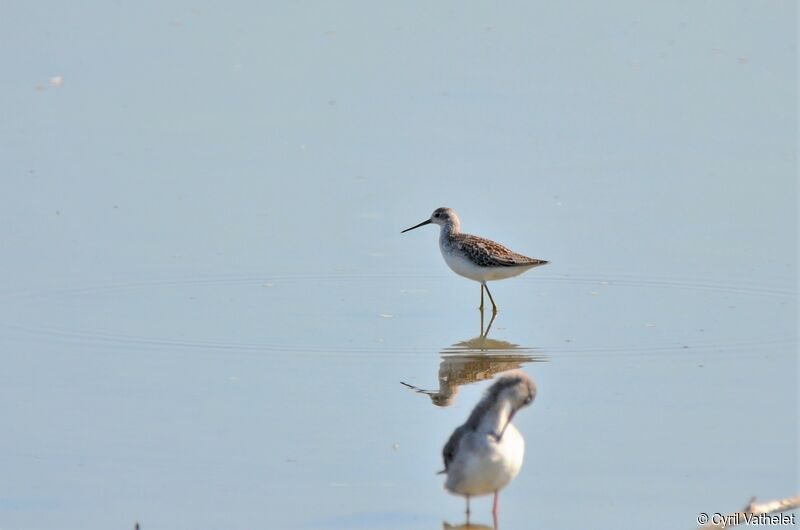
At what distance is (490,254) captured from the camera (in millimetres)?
10727

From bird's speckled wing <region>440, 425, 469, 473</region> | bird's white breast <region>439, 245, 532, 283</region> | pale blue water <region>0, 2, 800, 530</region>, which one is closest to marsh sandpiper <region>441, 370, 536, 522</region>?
bird's speckled wing <region>440, 425, 469, 473</region>

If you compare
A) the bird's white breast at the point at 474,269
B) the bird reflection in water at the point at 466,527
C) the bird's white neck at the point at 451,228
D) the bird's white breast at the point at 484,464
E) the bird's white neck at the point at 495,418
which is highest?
the bird's white neck at the point at 451,228

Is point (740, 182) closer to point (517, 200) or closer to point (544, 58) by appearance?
point (517, 200)

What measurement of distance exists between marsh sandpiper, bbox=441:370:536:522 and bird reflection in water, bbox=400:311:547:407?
192 centimetres

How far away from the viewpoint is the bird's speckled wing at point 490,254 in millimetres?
10633

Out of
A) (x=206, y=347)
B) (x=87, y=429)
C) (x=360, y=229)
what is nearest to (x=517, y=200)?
(x=360, y=229)

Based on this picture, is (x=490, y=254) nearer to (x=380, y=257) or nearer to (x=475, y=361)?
(x=380, y=257)

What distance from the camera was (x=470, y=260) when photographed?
1070 cm

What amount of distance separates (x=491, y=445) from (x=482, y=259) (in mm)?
4412

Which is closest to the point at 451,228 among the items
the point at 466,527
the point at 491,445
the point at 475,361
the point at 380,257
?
the point at 380,257

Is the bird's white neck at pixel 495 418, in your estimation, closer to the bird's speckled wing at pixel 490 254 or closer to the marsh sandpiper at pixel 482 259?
the marsh sandpiper at pixel 482 259

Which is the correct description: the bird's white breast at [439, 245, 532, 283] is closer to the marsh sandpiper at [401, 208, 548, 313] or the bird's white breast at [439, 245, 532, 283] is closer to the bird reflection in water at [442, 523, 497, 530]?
the marsh sandpiper at [401, 208, 548, 313]

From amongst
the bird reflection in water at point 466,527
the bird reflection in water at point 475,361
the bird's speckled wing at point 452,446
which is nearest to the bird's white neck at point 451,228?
the bird reflection in water at point 475,361

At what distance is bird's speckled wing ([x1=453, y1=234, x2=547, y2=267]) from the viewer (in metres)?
10.6
